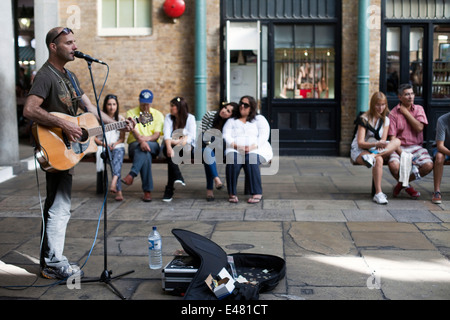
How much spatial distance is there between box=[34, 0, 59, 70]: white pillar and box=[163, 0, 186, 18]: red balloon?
2.21m

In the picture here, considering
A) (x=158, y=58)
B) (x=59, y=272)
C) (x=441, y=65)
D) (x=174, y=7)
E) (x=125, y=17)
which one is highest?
(x=174, y=7)

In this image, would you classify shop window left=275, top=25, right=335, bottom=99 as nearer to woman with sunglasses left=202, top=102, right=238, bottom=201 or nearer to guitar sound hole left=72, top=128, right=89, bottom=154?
woman with sunglasses left=202, top=102, right=238, bottom=201

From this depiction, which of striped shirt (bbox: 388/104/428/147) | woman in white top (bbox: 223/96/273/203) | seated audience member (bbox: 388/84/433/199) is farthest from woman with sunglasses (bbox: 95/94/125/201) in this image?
striped shirt (bbox: 388/104/428/147)

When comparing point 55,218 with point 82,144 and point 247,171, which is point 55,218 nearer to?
point 82,144

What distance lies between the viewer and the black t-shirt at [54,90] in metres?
4.86

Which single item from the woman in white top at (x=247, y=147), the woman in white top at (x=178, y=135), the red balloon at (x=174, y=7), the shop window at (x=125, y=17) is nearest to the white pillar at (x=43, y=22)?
the shop window at (x=125, y=17)

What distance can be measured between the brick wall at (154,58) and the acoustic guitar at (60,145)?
7.06 meters

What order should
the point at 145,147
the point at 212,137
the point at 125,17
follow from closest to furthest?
the point at 145,147, the point at 212,137, the point at 125,17

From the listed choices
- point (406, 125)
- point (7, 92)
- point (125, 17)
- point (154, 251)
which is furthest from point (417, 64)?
point (154, 251)

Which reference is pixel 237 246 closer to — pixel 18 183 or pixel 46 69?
pixel 46 69

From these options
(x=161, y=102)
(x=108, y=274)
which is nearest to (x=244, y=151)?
(x=108, y=274)

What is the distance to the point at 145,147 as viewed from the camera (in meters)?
8.09

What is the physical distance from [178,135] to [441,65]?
6327 millimetres

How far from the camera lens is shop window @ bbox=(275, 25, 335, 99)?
12.2 meters
